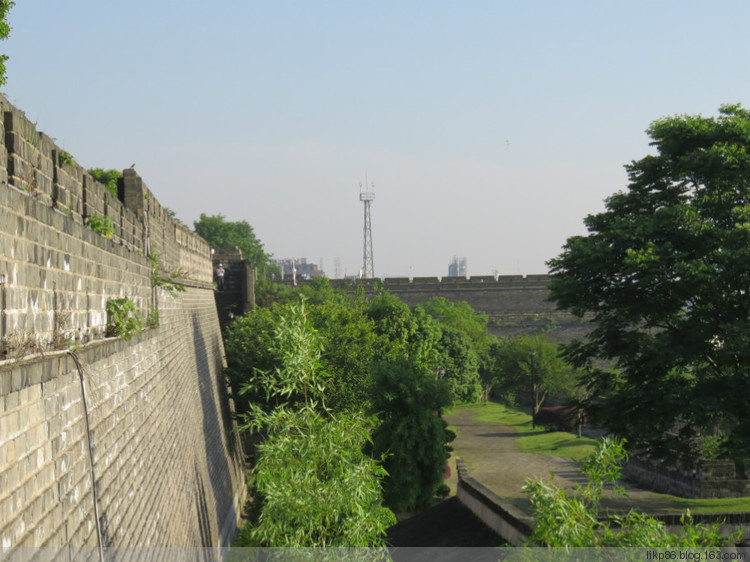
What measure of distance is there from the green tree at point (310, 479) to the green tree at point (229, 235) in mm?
79123

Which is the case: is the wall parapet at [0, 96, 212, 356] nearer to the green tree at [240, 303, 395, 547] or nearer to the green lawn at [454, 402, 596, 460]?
the green tree at [240, 303, 395, 547]

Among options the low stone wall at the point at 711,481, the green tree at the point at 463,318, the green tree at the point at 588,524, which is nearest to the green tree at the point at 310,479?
the green tree at the point at 588,524

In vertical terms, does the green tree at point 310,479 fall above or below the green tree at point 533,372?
above

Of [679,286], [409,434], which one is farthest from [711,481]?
[409,434]

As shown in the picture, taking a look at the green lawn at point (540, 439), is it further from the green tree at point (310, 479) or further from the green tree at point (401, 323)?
the green tree at point (310, 479)

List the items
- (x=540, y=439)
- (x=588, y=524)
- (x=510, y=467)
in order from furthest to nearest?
(x=540, y=439), (x=510, y=467), (x=588, y=524)

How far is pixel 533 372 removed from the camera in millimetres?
44750

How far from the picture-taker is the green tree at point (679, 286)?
1605 cm

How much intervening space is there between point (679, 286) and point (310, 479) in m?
9.04

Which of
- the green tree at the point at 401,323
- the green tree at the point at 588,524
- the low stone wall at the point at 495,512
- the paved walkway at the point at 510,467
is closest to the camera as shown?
the green tree at the point at 588,524

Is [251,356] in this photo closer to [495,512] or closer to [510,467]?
[510,467]

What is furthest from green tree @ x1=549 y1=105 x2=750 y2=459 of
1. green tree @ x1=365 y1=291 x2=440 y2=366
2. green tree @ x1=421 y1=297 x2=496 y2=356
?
green tree @ x1=421 y1=297 x2=496 y2=356

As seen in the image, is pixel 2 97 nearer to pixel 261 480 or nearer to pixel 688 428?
pixel 261 480

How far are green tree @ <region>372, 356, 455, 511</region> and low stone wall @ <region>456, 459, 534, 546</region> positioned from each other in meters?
2.44
